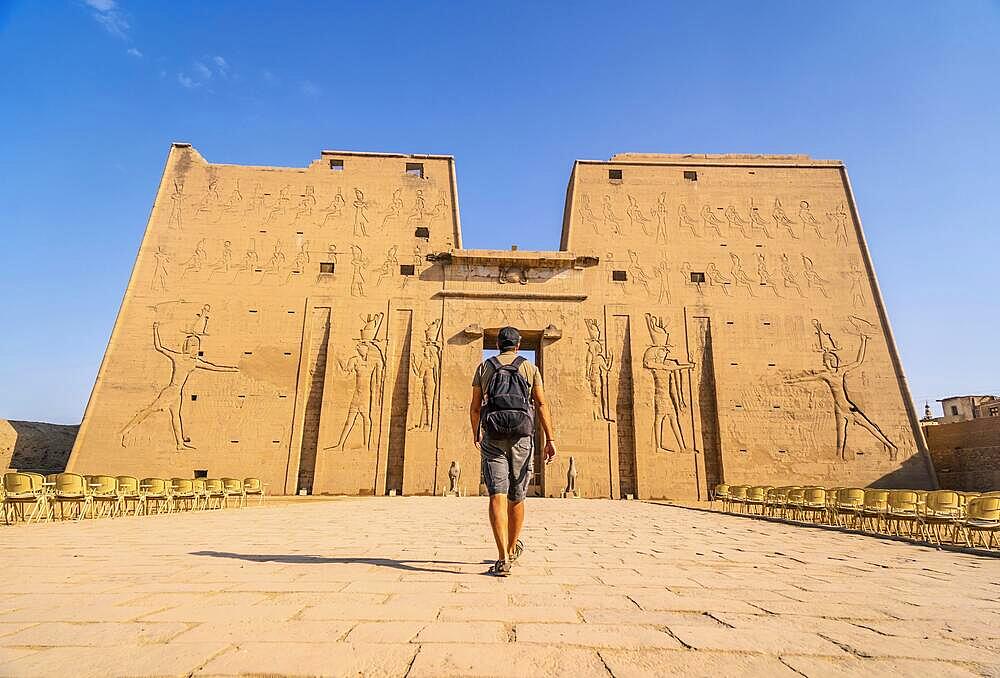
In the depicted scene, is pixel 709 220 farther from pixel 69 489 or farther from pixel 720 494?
pixel 69 489

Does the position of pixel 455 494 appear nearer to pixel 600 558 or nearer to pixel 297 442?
pixel 297 442

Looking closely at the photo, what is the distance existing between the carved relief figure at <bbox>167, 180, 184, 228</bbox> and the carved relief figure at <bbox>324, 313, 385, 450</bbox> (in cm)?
833

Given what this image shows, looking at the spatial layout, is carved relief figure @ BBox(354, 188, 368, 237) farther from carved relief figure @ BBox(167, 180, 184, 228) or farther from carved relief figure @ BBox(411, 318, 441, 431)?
carved relief figure @ BBox(167, 180, 184, 228)

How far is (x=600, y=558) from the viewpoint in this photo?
13.7 ft

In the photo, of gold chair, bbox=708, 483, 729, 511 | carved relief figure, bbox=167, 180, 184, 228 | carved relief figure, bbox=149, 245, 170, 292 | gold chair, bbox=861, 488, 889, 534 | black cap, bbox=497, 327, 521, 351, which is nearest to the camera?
black cap, bbox=497, 327, 521, 351

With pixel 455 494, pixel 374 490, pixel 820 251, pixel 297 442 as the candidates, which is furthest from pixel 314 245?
pixel 820 251

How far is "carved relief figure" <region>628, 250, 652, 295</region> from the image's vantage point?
19422 millimetres

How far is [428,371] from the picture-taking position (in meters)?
18.0

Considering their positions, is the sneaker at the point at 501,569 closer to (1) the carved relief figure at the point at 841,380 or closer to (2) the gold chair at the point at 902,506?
(2) the gold chair at the point at 902,506

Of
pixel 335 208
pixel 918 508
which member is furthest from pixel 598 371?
pixel 335 208

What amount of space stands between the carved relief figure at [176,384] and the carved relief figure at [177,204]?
165 inches

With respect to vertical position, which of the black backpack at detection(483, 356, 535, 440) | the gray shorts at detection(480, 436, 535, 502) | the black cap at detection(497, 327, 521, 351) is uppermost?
the black cap at detection(497, 327, 521, 351)

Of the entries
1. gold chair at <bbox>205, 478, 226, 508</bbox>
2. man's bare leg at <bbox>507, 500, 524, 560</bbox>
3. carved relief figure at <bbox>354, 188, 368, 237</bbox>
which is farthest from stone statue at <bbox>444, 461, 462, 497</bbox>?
man's bare leg at <bbox>507, 500, 524, 560</bbox>

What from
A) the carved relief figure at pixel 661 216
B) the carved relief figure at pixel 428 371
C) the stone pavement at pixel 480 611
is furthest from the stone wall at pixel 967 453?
the carved relief figure at pixel 428 371
